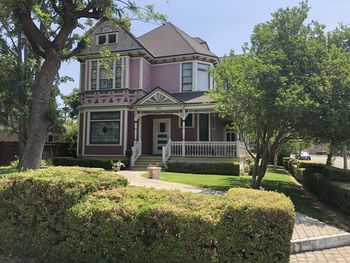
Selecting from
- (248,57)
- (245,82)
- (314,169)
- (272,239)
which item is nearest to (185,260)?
(272,239)

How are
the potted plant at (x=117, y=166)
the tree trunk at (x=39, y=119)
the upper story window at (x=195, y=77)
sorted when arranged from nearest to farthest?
the tree trunk at (x=39, y=119) < the potted plant at (x=117, y=166) < the upper story window at (x=195, y=77)

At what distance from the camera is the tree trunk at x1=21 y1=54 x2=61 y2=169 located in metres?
10.7

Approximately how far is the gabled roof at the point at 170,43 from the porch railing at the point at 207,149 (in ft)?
21.4

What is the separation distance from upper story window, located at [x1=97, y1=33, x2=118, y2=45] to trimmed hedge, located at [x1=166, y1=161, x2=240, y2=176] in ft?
33.4

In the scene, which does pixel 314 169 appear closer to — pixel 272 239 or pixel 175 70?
pixel 175 70

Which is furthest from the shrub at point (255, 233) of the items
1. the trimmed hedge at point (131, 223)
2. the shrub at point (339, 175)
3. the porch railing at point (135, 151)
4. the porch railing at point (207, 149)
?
the porch railing at point (135, 151)

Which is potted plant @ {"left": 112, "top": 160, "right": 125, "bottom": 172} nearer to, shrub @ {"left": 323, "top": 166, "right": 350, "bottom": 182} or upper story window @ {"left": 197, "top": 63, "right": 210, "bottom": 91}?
upper story window @ {"left": 197, "top": 63, "right": 210, "bottom": 91}

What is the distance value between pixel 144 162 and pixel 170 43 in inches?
380

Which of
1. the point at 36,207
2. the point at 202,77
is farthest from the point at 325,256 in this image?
the point at 202,77

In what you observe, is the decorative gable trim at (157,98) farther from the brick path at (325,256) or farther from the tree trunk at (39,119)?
the brick path at (325,256)

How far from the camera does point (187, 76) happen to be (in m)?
25.7

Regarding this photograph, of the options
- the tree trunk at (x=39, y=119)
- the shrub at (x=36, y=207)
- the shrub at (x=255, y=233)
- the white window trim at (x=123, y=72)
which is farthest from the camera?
the white window trim at (x=123, y=72)

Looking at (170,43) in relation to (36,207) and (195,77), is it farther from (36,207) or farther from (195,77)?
(36,207)

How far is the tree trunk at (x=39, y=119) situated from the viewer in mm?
10680
